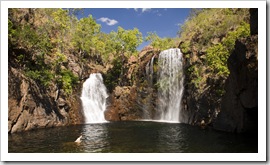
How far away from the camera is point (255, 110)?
1678cm

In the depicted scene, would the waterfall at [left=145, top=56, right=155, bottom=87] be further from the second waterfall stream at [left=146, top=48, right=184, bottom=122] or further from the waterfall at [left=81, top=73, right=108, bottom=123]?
the waterfall at [left=81, top=73, right=108, bottom=123]

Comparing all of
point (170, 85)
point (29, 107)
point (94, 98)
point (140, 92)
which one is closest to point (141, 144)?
point (29, 107)

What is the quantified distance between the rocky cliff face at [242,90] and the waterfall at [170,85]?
31.2 ft

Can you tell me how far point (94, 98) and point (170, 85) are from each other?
9.17 meters

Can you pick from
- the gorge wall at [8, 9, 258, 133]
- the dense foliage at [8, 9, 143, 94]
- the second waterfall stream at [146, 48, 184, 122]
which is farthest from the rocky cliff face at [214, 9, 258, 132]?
the dense foliage at [8, 9, 143, 94]

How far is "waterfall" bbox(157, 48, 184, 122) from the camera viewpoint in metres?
31.2

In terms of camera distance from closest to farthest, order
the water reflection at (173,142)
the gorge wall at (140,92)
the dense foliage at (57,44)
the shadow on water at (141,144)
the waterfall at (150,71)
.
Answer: the shadow on water at (141,144)
the water reflection at (173,142)
the gorge wall at (140,92)
the dense foliage at (57,44)
the waterfall at (150,71)

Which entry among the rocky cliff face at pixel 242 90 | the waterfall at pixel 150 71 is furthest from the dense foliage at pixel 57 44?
the rocky cliff face at pixel 242 90

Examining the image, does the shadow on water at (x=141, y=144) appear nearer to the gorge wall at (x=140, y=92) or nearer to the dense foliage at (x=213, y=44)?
the gorge wall at (x=140, y=92)

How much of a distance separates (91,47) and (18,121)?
22.2 metres

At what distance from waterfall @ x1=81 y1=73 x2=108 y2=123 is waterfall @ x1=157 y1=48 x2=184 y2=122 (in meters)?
6.89

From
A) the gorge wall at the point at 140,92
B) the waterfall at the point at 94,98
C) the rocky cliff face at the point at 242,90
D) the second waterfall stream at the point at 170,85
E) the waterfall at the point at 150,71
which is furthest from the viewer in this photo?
the waterfall at the point at 150,71

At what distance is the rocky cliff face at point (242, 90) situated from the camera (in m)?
14.0
